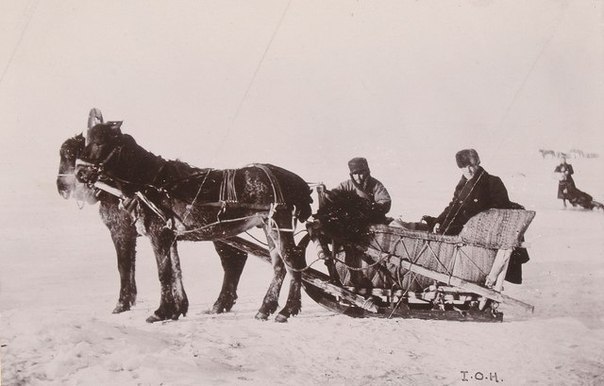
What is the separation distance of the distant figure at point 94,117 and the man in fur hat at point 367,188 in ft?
4.87

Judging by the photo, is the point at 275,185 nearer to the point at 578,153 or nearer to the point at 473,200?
the point at 473,200

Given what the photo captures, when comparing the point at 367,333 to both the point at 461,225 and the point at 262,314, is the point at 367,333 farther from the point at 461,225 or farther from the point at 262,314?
the point at 461,225

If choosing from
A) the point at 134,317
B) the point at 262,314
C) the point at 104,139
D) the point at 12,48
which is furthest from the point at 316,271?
the point at 12,48

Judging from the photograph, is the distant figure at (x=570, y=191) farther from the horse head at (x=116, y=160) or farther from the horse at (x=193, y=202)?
the horse head at (x=116, y=160)

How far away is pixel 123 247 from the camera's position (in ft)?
11.7

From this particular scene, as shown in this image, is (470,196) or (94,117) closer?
(94,117)

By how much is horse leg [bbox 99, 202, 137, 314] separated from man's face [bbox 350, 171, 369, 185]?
4.60 feet

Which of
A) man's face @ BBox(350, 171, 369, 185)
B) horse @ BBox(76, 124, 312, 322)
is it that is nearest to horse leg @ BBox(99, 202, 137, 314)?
horse @ BBox(76, 124, 312, 322)

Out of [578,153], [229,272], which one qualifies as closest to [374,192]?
[229,272]

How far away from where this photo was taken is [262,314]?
12.0ft

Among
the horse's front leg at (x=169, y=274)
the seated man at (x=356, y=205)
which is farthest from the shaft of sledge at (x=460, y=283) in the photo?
the horse's front leg at (x=169, y=274)

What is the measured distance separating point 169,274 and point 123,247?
12.2 inches

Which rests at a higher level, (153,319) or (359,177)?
(359,177)

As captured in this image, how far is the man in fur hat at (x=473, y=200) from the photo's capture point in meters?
3.74
